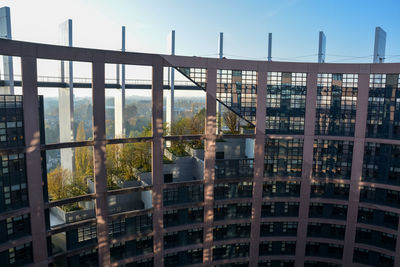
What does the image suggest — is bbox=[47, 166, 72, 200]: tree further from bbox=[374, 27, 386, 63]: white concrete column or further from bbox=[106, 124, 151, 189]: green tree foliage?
bbox=[374, 27, 386, 63]: white concrete column

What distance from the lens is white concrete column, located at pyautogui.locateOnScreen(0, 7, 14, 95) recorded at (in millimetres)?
23344

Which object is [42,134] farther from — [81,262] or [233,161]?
[233,161]

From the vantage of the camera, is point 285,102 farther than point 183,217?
Yes

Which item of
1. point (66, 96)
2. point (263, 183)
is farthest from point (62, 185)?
point (263, 183)

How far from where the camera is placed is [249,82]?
1141 inches

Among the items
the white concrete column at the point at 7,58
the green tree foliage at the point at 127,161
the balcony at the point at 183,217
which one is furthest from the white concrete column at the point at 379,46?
the white concrete column at the point at 7,58

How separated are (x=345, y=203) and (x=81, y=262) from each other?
25.2 meters

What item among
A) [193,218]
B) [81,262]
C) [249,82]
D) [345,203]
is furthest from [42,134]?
[345,203]

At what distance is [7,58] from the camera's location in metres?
23.4

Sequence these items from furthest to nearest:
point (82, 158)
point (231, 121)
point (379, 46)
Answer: point (231, 121), point (82, 158), point (379, 46)

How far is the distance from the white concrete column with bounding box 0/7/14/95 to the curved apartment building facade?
7310 mm

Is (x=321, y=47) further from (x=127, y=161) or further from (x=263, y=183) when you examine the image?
(x=127, y=161)

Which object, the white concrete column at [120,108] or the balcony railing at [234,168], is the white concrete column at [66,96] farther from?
the balcony railing at [234,168]

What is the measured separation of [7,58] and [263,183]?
24.8 meters
